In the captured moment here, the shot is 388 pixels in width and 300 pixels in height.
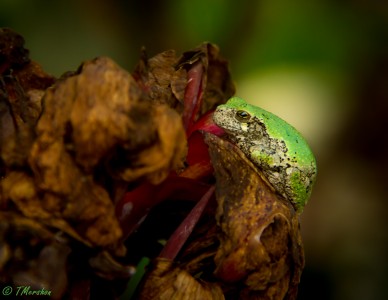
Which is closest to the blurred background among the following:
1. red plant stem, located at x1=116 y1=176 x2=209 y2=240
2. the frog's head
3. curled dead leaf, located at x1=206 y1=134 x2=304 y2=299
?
the frog's head

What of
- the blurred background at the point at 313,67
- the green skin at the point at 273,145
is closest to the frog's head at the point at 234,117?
the green skin at the point at 273,145

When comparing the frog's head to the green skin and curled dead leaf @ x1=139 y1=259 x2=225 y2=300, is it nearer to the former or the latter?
the green skin

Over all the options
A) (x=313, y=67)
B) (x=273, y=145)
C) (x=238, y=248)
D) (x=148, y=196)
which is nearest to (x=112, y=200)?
(x=148, y=196)

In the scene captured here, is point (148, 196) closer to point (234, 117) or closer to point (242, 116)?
point (234, 117)

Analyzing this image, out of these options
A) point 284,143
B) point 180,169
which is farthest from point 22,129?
point 284,143

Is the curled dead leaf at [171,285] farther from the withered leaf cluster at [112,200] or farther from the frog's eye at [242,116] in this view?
the frog's eye at [242,116]

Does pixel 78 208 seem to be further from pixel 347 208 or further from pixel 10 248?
pixel 347 208
